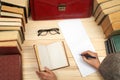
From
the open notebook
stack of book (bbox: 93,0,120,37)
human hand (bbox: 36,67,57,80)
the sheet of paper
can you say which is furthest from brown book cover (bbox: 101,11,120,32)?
human hand (bbox: 36,67,57,80)

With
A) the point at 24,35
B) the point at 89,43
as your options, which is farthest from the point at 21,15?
the point at 89,43

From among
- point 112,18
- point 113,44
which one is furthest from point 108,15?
point 113,44

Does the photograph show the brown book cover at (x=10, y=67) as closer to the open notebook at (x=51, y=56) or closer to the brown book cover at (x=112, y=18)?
the open notebook at (x=51, y=56)

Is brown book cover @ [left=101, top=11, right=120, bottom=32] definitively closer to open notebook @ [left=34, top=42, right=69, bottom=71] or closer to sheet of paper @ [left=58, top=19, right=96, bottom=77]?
sheet of paper @ [left=58, top=19, right=96, bottom=77]

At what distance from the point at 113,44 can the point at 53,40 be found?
0.29 m

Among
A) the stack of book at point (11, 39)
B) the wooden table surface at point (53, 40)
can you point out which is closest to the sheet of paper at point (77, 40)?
the wooden table surface at point (53, 40)

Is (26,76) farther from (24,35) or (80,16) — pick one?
(80,16)

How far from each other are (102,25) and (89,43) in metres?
0.13

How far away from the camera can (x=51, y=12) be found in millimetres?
1220

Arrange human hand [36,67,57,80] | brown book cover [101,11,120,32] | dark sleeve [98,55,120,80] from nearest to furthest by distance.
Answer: dark sleeve [98,55,120,80] → human hand [36,67,57,80] → brown book cover [101,11,120,32]

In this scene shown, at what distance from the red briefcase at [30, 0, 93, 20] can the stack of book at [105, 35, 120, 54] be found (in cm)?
21

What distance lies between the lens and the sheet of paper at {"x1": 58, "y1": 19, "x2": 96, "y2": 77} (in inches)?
42.7

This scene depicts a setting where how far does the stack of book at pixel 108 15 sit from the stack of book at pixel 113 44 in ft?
0.09

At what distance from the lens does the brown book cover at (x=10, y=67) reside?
3.29 ft
